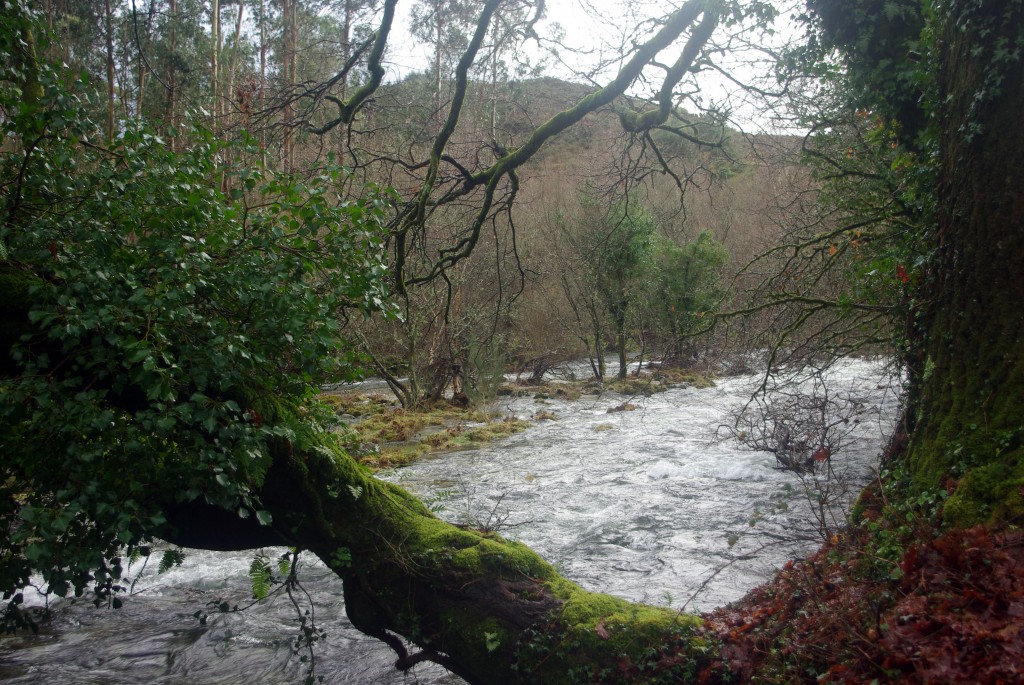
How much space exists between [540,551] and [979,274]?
622 cm

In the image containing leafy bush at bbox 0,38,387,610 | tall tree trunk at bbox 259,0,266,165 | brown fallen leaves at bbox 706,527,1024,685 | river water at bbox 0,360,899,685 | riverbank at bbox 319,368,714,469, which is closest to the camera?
brown fallen leaves at bbox 706,527,1024,685

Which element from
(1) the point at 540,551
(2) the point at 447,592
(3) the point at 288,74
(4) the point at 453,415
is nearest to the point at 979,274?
(2) the point at 447,592

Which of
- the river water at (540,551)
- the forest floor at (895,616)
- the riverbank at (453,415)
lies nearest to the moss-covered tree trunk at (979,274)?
the forest floor at (895,616)

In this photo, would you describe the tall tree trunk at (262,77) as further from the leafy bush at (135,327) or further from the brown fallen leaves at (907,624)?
the brown fallen leaves at (907,624)

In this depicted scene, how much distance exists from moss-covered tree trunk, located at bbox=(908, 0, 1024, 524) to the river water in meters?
1.43

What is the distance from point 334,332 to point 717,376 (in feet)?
68.0

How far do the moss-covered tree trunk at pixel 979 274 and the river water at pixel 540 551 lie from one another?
1429mm

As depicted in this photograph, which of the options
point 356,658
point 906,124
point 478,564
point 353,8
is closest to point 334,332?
point 478,564

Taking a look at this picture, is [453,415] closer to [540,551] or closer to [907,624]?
[540,551]

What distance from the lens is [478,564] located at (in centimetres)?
505

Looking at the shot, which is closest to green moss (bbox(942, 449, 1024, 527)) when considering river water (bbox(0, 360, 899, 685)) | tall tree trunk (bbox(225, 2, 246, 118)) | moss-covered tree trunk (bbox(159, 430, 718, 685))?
river water (bbox(0, 360, 899, 685))

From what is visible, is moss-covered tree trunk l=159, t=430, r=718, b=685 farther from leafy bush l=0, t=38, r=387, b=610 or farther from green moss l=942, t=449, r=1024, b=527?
green moss l=942, t=449, r=1024, b=527

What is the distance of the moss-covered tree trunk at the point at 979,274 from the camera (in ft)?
13.3

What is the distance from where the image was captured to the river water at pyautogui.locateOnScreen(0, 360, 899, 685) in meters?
7.18
